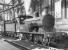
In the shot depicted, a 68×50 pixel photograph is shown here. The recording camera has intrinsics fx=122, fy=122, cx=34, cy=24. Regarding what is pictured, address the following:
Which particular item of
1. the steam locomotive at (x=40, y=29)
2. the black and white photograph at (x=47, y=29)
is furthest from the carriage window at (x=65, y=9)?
the steam locomotive at (x=40, y=29)

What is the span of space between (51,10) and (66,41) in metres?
5.73

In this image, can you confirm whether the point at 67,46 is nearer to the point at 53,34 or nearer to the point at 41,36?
the point at 53,34

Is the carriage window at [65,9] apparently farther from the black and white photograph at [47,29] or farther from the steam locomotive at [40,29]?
the steam locomotive at [40,29]

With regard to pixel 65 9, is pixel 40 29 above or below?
below

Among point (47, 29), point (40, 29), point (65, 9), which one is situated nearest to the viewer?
point (47, 29)

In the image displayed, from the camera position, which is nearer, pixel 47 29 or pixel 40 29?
pixel 47 29

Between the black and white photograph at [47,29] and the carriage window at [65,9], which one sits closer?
the black and white photograph at [47,29]

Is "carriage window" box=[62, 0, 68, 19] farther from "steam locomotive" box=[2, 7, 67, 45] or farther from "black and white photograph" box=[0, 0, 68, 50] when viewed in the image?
"steam locomotive" box=[2, 7, 67, 45]

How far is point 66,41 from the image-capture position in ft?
28.4

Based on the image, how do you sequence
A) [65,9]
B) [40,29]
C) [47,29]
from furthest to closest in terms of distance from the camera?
[65,9], [40,29], [47,29]

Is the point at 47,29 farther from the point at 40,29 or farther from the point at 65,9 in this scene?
the point at 65,9

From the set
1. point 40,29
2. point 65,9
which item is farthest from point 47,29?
point 65,9

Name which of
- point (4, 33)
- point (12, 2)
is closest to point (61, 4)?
point (4, 33)

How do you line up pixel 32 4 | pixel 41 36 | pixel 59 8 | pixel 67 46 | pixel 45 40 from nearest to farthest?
pixel 67 46 → pixel 45 40 → pixel 41 36 → pixel 59 8 → pixel 32 4
